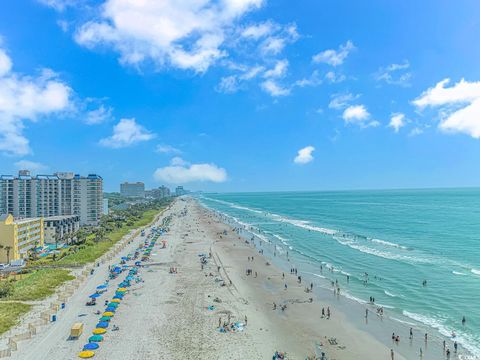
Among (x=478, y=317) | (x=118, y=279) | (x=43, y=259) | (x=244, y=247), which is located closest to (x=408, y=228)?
(x=244, y=247)

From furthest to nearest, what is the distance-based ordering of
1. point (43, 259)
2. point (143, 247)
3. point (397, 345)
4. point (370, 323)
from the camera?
point (143, 247)
point (43, 259)
point (370, 323)
point (397, 345)

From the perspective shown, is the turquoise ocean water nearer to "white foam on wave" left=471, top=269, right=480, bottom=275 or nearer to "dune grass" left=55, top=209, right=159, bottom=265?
"white foam on wave" left=471, top=269, right=480, bottom=275

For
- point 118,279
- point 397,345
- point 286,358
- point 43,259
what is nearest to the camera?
point 286,358

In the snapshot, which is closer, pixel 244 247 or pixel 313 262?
pixel 313 262

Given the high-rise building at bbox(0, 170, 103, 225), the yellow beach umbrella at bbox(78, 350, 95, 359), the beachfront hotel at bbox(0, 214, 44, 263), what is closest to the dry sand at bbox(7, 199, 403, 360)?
the yellow beach umbrella at bbox(78, 350, 95, 359)

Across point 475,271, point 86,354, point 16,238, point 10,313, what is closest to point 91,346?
point 86,354

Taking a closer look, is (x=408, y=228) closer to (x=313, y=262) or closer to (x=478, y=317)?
(x=313, y=262)

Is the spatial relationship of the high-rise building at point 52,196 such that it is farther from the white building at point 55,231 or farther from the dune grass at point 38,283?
the dune grass at point 38,283
